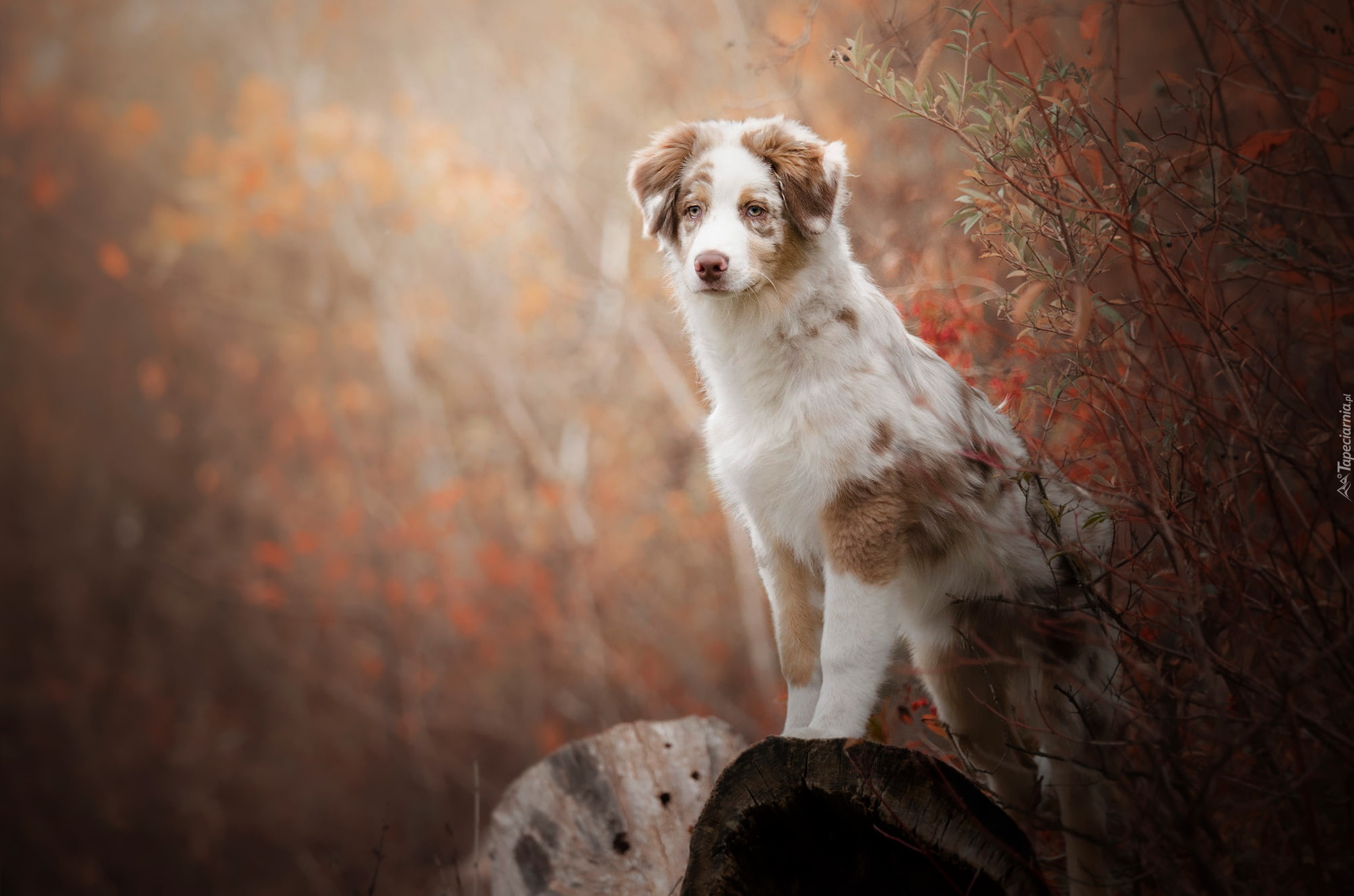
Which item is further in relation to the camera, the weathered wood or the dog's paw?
the weathered wood

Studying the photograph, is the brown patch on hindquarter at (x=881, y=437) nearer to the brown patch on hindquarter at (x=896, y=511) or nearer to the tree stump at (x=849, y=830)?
the brown patch on hindquarter at (x=896, y=511)

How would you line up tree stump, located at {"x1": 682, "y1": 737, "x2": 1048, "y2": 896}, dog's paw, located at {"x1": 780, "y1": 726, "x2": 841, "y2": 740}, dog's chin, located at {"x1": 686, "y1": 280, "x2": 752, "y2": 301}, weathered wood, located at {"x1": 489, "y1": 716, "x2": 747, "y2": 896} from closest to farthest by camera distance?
tree stump, located at {"x1": 682, "y1": 737, "x2": 1048, "y2": 896} < dog's paw, located at {"x1": 780, "y1": 726, "x2": 841, "y2": 740} < dog's chin, located at {"x1": 686, "y1": 280, "x2": 752, "y2": 301} < weathered wood, located at {"x1": 489, "y1": 716, "x2": 747, "y2": 896}

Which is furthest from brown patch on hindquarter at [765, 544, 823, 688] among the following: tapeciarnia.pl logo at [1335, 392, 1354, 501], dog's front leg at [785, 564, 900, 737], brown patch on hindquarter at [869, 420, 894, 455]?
tapeciarnia.pl logo at [1335, 392, 1354, 501]

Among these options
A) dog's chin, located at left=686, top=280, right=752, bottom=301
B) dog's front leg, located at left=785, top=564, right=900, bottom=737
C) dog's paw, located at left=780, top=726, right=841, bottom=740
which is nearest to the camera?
dog's paw, located at left=780, top=726, right=841, bottom=740

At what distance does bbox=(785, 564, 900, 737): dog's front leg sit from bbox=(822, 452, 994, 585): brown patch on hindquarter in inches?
1.6

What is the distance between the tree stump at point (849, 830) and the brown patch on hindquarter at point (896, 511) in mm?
563

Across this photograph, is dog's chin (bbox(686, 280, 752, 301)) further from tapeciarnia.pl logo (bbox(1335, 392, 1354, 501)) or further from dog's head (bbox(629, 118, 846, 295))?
tapeciarnia.pl logo (bbox(1335, 392, 1354, 501))

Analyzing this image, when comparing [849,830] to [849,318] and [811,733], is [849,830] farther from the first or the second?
[849,318]

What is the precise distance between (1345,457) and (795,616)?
1.25 meters

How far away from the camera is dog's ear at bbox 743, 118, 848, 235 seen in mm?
2303

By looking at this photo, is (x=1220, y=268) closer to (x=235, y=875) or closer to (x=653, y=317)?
(x=653, y=317)

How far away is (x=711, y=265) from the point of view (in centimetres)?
215

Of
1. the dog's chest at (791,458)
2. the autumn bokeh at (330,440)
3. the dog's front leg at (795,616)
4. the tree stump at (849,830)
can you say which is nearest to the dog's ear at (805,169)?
the dog's chest at (791,458)

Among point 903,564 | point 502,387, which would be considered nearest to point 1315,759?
point 903,564
